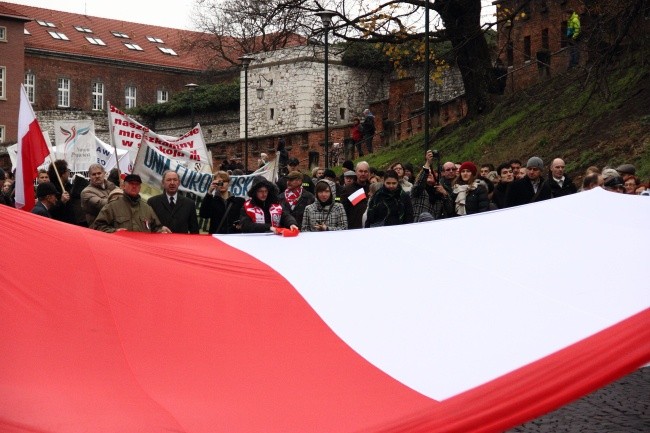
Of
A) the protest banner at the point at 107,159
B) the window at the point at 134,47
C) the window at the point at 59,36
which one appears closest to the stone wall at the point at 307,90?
the window at the point at 59,36

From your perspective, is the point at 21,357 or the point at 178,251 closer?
the point at 21,357

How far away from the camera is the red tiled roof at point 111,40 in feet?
285

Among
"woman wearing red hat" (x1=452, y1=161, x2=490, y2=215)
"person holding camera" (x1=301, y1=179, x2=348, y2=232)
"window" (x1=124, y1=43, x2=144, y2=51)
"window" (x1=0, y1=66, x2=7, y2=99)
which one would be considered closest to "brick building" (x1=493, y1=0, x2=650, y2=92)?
"woman wearing red hat" (x1=452, y1=161, x2=490, y2=215)

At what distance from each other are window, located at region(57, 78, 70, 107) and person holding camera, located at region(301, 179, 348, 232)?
76.2 meters

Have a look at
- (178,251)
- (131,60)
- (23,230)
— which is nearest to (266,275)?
(178,251)

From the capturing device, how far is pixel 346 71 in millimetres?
60281

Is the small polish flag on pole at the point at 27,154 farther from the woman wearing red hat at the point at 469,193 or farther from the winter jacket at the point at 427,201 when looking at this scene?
the woman wearing red hat at the point at 469,193

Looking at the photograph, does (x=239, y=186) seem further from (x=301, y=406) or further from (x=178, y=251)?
(x=301, y=406)

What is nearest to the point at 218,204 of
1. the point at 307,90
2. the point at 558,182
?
the point at 558,182

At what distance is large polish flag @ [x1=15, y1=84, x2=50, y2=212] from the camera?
536 inches

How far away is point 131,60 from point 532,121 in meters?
62.6

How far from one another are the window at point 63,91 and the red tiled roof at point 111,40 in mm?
2019

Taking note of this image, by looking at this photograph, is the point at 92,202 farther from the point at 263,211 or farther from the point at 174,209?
the point at 263,211

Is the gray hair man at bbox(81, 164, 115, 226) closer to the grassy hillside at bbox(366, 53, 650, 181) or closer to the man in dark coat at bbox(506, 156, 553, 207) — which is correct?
the man in dark coat at bbox(506, 156, 553, 207)
